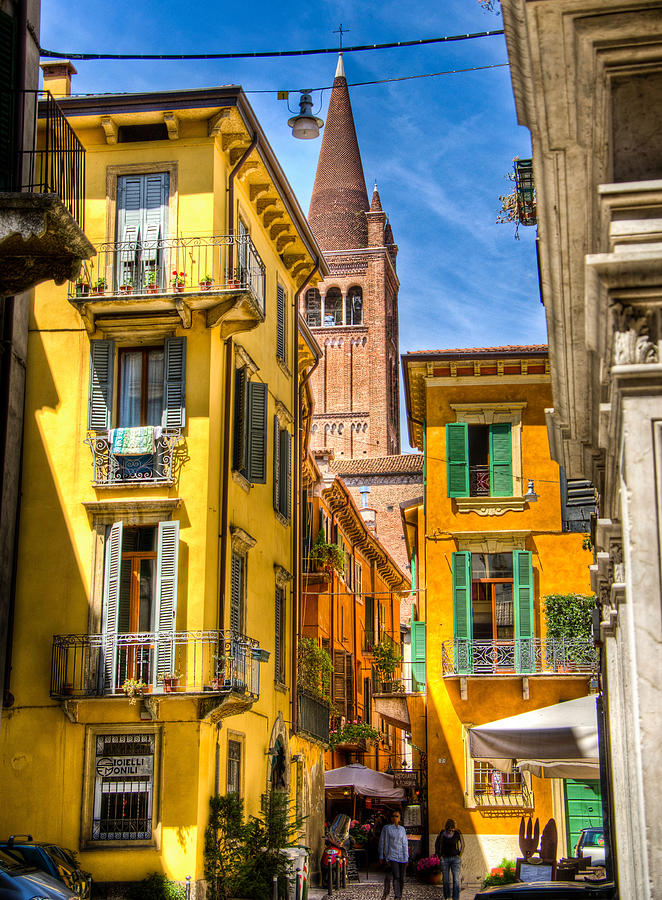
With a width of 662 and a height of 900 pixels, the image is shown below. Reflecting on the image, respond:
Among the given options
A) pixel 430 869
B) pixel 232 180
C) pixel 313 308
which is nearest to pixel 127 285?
pixel 232 180

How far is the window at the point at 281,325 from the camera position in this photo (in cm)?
2605

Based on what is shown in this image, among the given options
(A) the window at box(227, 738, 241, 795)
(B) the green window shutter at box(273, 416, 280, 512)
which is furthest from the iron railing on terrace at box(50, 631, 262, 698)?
(B) the green window shutter at box(273, 416, 280, 512)

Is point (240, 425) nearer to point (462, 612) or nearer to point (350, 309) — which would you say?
point (462, 612)

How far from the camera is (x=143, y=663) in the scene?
1933 centimetres

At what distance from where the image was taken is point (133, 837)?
18625 millimetres

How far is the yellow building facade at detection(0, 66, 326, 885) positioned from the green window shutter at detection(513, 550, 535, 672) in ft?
→ 21.4

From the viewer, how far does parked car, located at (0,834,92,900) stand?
1574 centimetres

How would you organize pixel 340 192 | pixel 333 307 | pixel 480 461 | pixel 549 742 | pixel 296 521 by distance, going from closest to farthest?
pixel 549 742 → pixel 296 521 → pixel 480 461 → pixel 340 192 → pixel 333 307

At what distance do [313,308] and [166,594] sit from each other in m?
81.5

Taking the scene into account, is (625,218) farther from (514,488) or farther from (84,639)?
(514,488)

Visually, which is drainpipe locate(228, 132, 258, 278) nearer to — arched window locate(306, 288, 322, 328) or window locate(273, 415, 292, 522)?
window locate(273, 415, 292, 522)

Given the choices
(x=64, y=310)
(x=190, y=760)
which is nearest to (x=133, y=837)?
(x=190, y=760)

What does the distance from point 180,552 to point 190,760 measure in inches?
129

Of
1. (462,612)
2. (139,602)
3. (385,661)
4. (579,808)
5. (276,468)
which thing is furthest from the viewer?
(385,661)
